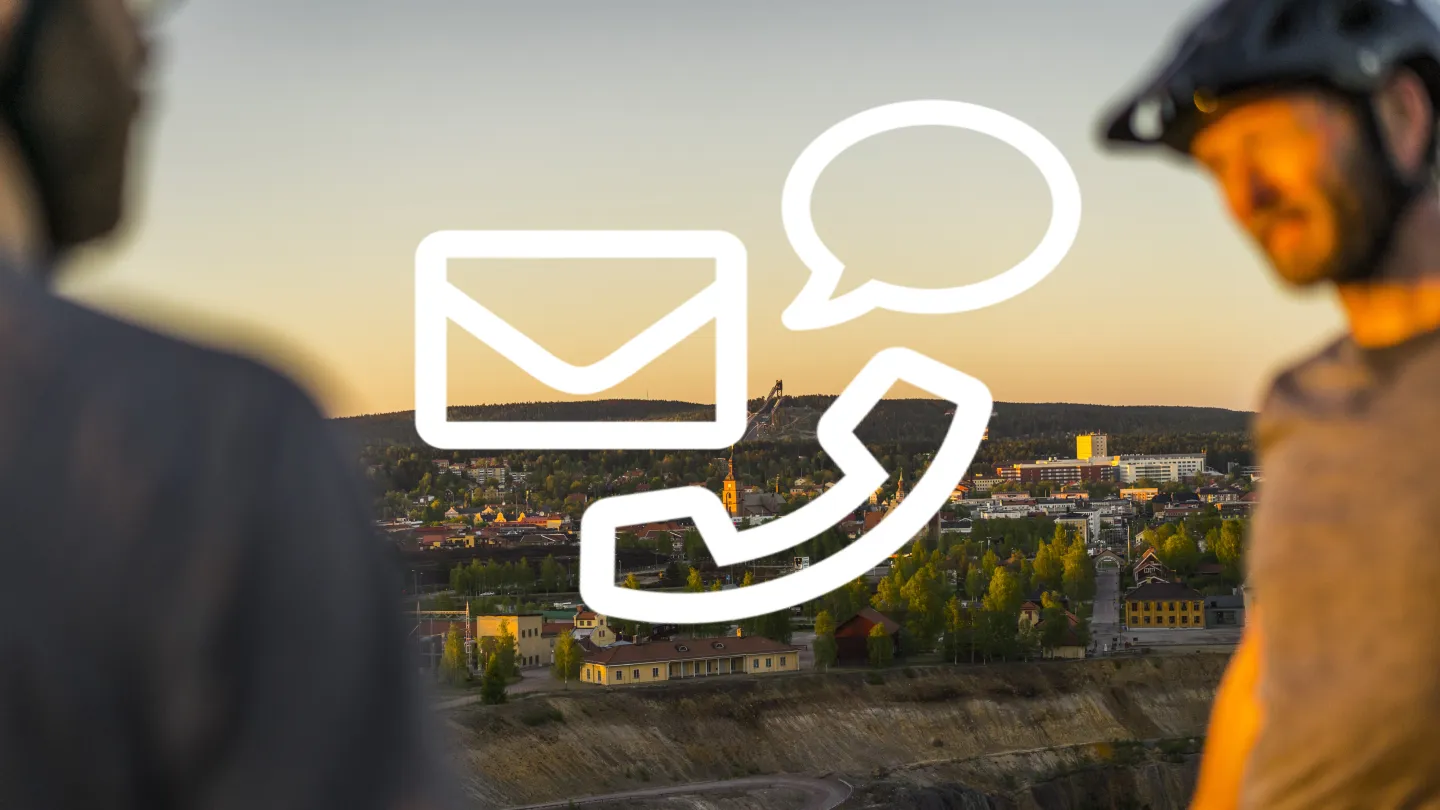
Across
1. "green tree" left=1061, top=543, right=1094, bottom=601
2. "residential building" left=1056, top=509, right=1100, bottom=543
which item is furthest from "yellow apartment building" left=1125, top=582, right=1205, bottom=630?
"residential building" left=1056, top=509, right=1100, bottom=543

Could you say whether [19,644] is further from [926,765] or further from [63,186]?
[926,765]

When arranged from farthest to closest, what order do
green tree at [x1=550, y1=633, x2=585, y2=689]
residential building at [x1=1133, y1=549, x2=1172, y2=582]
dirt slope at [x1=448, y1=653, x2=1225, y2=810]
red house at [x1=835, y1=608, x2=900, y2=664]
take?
residential building at [x1=1133, y1=549, x2=1172, y2=582], red house at [x1=835, y1=608, x2=900, y2=664], green tree at [x1=550, y1=633, x2=585, y2=689], dirt slope at [x1=448, y1=653, x2=1225, y2=810]

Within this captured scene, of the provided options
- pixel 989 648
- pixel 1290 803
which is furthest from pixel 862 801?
pixel 1290 803

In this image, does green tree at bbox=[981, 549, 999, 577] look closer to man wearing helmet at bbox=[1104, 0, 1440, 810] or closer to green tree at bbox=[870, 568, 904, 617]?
green tree at bbox=[870, 568, 904, 617]

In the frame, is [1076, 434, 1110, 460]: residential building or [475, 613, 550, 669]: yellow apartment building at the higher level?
[1076, 434, 1110, 460]: residential building

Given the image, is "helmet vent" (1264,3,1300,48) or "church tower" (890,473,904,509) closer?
"helmet vent" (1264,3,1300,48)

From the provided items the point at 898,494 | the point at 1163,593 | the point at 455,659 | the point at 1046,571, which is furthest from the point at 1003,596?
the point at 898,494
